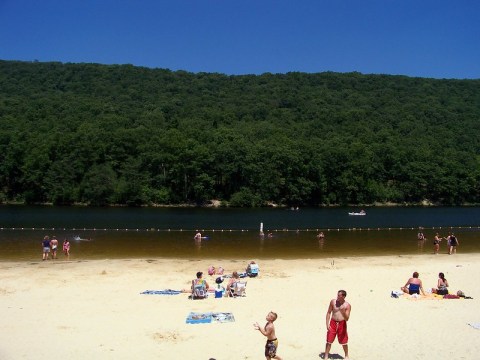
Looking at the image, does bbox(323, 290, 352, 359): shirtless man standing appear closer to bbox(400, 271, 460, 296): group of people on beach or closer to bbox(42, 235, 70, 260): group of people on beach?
bbox(400, 271, 460, 296): group of people on beach

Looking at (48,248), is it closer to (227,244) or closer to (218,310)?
(227,244)

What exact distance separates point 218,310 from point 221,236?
26.2 metres

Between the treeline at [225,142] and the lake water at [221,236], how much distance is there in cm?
2926

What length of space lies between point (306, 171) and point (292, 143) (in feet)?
27.7

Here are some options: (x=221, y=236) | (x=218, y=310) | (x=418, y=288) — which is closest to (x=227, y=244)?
(x=221, y=236)

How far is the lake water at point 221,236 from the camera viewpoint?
33531 millimetres

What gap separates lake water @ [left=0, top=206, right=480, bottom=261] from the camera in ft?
110

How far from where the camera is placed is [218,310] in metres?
17.2

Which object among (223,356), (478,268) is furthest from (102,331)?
(478,268)

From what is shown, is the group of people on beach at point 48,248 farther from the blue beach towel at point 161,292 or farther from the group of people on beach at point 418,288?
the group of people on beach at point 418,288

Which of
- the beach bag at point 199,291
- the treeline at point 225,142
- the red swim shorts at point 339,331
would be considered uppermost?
the treeline at point 225,142

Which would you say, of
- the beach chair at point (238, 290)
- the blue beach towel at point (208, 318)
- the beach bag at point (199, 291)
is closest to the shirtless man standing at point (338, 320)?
the blue beach towel at point (208, 318)

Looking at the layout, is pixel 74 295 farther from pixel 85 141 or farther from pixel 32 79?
pixel 32 79

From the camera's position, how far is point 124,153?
97.2 meters
